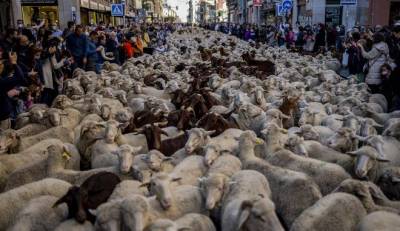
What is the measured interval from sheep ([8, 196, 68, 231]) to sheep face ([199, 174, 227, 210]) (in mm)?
1318

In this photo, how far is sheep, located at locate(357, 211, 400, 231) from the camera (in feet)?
12.1

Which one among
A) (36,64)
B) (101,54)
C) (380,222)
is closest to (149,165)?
(380,222)

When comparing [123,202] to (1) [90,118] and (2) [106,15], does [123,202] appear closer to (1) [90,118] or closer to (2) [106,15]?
(1) [90,118]

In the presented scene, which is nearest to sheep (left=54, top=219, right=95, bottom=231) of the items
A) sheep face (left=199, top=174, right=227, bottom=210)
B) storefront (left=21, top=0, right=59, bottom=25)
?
sheep face (left=199, top=174, right=227, bottom=210)

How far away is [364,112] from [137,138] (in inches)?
155

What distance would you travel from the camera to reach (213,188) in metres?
4.39

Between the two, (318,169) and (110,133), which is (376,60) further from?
(110,133)

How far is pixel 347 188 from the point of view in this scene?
4.25 metres

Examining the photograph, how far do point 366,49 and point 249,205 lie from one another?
975 cm

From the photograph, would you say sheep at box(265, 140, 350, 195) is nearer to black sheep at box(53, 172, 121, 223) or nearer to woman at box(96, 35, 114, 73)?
black sheep at box(53, 172, 121, 223)

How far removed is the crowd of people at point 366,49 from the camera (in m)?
9.67

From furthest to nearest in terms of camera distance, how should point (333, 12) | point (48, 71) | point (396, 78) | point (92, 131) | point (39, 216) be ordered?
point (333, 12) → point (48, 71) → point (396, 78) → point (92, 131) → point (39, 216)

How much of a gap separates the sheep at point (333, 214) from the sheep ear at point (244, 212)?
422 millimetres

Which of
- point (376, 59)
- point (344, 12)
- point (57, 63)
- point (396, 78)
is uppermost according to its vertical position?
point (344, 12)
